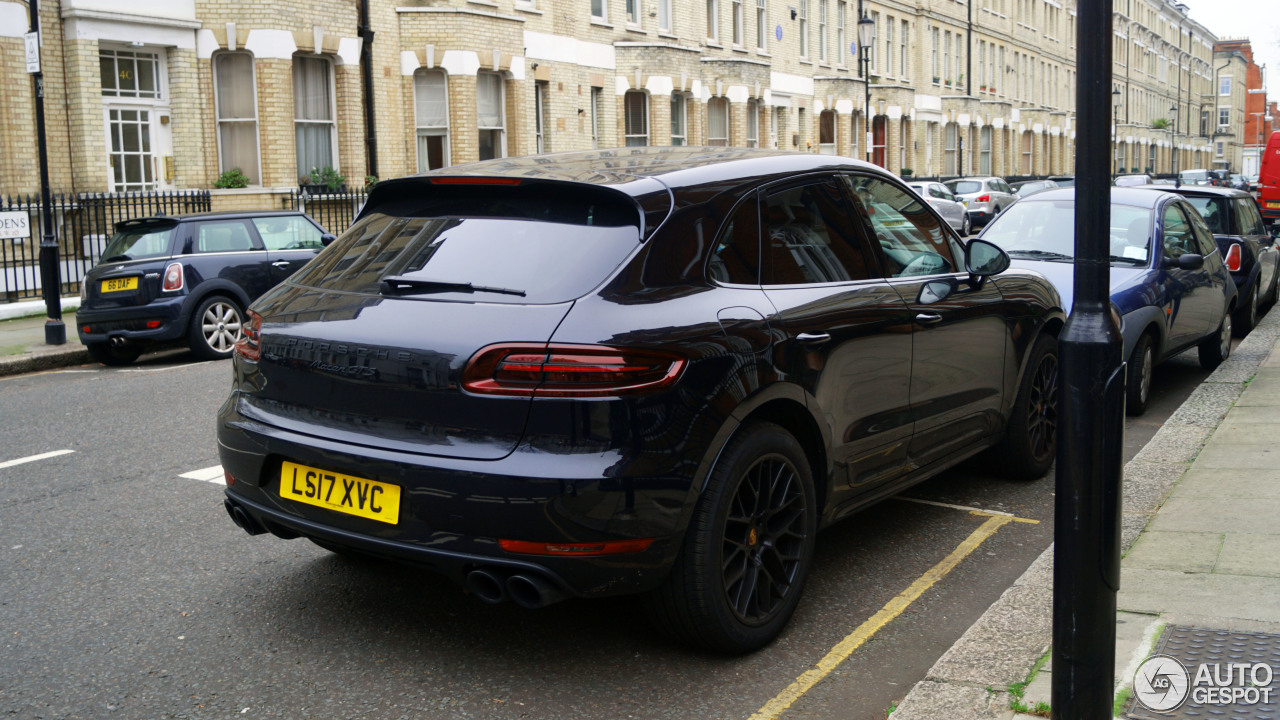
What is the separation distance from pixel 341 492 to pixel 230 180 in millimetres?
18929

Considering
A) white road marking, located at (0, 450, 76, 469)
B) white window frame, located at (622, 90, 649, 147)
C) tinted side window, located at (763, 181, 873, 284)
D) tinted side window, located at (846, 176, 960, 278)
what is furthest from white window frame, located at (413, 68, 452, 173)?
tinted side window, located at (763, 181, 873, 284)

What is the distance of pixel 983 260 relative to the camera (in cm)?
554

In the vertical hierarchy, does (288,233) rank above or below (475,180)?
below

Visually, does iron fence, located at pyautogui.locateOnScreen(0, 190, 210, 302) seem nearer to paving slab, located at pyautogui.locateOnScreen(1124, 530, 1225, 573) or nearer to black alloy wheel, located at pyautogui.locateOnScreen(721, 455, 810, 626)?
black alloy wheel, located at pyautogui.locateOnScreen(721, 455, 810, 626)

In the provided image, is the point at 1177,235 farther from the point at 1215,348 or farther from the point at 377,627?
the point at 377,627

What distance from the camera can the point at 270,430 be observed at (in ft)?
13.2

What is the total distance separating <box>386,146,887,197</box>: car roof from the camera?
161 inches

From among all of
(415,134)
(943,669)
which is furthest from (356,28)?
(943,669)

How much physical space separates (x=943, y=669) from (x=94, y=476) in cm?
515

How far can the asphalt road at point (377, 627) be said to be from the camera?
3.77 meters

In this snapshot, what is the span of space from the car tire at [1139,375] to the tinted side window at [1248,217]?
540 cm

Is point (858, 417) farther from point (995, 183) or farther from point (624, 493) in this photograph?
point (995, 183)

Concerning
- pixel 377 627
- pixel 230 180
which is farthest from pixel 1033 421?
pixel 230 180

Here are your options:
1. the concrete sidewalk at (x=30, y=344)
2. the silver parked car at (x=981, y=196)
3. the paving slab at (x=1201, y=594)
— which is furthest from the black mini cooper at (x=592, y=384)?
the silver parked car at (x=981, y=196)
